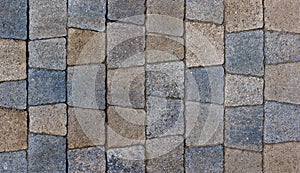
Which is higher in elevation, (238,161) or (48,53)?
(48,53)

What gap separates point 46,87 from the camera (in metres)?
2.67

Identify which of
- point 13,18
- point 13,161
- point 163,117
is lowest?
point 13,161

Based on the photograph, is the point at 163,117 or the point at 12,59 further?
the point at 163,117

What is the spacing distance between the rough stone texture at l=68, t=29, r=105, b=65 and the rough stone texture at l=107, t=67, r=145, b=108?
0.16 metres

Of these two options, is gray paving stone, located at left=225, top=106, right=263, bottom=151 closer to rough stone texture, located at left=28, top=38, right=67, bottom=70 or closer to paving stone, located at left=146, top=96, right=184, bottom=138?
paving stone, located at left=146, top=96, right=184, bottom=138

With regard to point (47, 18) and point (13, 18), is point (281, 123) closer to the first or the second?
point (47, 18)

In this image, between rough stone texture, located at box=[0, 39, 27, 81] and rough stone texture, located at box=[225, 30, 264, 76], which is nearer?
rough stone texture, located at box=[0, 39, 27, 81]

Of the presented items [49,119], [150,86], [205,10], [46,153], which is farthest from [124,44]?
[46,153]

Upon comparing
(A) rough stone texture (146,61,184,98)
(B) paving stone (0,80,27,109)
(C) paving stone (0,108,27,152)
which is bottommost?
(C) paving stone (0,108,27,152)

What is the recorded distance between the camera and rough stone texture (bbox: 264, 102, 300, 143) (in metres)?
2.78

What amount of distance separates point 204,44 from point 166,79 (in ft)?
1.30

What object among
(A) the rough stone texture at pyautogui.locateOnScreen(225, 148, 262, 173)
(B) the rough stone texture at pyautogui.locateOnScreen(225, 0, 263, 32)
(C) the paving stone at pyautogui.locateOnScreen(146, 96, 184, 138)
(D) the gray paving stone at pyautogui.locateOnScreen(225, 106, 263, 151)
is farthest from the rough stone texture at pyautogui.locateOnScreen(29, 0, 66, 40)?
(A) the rough stone texture at pyautogui.locateOnScreen(225, 148, 262, 173)

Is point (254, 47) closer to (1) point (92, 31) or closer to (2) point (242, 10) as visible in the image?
(2) point (242, 10)

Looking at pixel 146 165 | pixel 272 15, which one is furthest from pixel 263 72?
pixel 146 165
